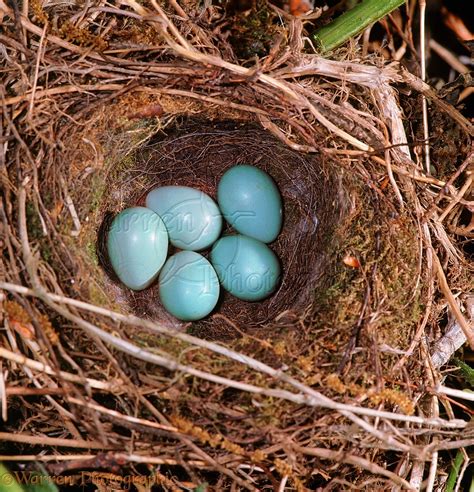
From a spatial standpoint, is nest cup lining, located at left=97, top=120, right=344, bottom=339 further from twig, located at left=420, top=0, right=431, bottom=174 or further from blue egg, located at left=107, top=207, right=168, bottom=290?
twig, located at left=420, top=0, right=431, bottom=174

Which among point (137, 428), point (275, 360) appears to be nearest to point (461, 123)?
point (275, 360)

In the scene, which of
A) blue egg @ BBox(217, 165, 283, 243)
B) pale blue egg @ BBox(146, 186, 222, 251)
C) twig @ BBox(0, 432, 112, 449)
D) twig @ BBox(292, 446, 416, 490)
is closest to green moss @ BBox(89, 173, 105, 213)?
pale blue egg @ BBox(146, 186, 222, 251)

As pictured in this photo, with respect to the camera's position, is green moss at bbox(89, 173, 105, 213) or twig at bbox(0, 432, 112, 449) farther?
green moss at bbox(89, 173, 105, 213)

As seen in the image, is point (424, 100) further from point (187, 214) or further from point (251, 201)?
point (187, 214)

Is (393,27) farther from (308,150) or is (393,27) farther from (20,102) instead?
(20,102)

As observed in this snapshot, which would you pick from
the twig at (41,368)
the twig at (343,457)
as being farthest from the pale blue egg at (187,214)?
the twig at (343,457)

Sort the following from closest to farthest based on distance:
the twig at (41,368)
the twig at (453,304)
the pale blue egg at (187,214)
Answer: the twig at (41,368)
the twig at (453,304)
the pale blue egg at (187,214)

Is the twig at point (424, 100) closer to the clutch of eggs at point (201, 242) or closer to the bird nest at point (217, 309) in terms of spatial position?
the bird nest at point (217, 309)
